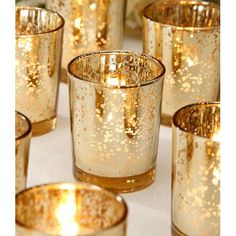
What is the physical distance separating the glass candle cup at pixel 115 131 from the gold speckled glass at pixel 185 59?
16cm

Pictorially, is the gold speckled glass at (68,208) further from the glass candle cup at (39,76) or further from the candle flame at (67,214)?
the glass candle cup at (39,76)

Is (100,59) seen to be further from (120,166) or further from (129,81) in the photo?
(120,166)

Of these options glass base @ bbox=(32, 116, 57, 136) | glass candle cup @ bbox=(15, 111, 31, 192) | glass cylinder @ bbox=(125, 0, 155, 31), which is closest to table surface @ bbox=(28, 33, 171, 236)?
glass base @ bbox=(32, 116, 57, 136)

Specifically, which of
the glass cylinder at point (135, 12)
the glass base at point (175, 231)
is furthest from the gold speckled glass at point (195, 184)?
the glass cylinder at point (135, 12)

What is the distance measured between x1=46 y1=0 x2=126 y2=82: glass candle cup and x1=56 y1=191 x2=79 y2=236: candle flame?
624 mm

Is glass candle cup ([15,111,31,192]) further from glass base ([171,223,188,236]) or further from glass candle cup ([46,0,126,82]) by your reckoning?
glass candle cup ([46,0,126,82])

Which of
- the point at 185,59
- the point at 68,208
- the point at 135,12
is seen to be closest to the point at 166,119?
the point at 185,59

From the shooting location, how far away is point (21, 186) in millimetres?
936

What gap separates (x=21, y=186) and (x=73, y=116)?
7.0 inches

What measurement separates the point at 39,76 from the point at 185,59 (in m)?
0.20

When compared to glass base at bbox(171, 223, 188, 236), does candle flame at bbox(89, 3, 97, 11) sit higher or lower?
higher

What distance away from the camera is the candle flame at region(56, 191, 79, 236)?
2.68ft

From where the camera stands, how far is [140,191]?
3.59ft
